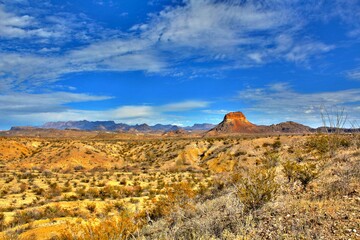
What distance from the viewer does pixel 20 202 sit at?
17.5m

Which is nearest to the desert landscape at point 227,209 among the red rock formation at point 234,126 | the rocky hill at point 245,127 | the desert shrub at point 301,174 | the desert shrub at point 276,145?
the desert shrub at point 301,174

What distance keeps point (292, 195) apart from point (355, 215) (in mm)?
2557

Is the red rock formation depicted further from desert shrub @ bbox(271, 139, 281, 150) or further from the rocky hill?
desert shrub @ bbox(271, 139, 281, 150)

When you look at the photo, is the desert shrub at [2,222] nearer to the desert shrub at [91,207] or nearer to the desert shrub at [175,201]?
the desert shrub at [91,207]

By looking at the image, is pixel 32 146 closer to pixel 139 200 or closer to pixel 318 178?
pixel 139 200

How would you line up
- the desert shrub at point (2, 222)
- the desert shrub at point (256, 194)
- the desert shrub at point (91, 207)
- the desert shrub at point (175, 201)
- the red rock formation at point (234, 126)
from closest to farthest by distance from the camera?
1. the desert shrub at point (256, 194)
2. the desert shrub at point (175, 201)
3. the desert shrub at point (2, 222)
4. the desert shrub at point (91, 207)
5. the red rock formation at point (234, 126)

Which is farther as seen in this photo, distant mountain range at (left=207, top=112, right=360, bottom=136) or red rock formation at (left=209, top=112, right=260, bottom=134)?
distant mountain range at (left=207, top=112, right=360, bottom=136)

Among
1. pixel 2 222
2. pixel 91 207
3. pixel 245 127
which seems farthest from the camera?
pixel 245 127

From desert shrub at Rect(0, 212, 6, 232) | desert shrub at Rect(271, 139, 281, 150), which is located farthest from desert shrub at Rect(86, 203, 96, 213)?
desert shrub at Rect(271, 139, 281, 150)

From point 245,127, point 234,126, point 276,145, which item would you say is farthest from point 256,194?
point 245,127

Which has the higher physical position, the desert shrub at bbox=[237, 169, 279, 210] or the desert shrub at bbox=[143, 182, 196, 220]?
the desert shrub at bbox=[237, 169, 279, 210]

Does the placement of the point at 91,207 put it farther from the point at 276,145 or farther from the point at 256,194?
the point at 276,145

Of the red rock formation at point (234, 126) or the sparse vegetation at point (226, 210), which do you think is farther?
the red rock formation at point (234, 126)

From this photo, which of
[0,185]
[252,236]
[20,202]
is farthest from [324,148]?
[0,185]
